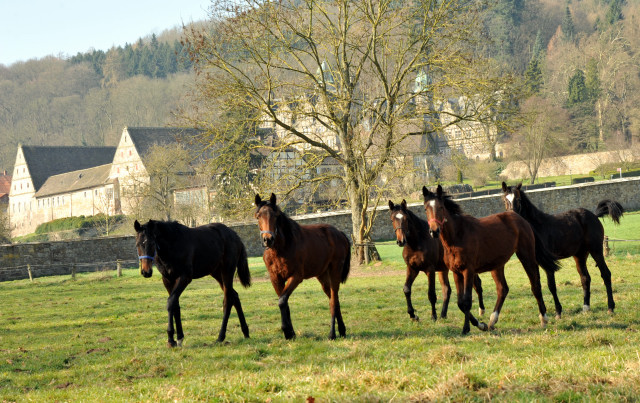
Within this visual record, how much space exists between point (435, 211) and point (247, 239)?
3181cm

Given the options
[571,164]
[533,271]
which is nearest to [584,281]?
[533,271]

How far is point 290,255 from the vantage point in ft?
31.5

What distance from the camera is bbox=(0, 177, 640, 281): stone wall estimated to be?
3434 centimetres

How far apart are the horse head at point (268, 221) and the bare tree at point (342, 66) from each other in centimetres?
1514

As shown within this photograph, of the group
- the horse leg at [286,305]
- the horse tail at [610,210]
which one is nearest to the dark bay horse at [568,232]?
the horse tail at [610,210]

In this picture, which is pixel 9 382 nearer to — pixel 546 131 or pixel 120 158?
pixel 546 131

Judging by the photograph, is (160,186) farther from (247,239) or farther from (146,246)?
(146,246)

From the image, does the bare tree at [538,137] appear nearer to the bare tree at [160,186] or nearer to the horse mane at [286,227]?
the bare tree at [160,186]

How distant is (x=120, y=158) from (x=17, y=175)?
27077 millimetres

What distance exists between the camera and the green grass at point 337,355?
5.96 metres

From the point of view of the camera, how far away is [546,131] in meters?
67.4

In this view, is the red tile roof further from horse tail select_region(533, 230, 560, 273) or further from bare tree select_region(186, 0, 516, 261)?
horse tail select_region(533, 230, 560, 273)

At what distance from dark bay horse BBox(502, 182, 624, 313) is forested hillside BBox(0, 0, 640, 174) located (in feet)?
178

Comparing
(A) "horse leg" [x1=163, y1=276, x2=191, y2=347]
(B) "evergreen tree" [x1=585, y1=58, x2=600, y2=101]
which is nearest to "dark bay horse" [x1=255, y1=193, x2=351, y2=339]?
(A) "horse leg" [x1=163, y1=276, x2=191, y2=347]
